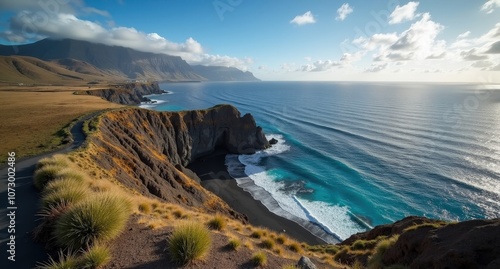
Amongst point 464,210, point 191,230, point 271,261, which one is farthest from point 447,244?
point 464,210

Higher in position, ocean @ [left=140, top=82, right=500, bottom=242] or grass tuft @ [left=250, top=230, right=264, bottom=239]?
grass tuft @ [left=250, top=230, right=264, bottom=239]

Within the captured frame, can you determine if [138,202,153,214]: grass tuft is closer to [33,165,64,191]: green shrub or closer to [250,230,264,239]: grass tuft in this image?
[33,165,64,191]: green shrub

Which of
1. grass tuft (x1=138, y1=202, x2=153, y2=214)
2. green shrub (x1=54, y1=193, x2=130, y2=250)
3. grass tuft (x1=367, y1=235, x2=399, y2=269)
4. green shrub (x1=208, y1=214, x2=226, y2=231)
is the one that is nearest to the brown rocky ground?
green shrub (x1=54, y1=193, x2=130, y2=250)

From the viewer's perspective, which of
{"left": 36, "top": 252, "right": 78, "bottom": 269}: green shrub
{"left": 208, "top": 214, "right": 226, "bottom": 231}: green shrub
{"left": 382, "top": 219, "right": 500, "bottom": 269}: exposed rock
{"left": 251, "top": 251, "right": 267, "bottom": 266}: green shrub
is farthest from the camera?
{"left": 208, "top": 214, "right": 226, "bottom": 231}: green shrub

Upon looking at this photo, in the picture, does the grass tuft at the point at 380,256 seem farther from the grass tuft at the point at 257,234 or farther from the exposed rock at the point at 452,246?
the grass tuft at the point at 257,234

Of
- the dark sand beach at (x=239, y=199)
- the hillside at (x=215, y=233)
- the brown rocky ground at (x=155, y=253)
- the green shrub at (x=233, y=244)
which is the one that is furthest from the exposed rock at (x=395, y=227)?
the dark sand beach at (x=239, y=199)

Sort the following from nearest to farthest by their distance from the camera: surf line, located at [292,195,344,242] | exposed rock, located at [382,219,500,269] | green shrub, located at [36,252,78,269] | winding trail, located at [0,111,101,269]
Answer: green shrub, located at [36,252,78,269], exposed rock, located at [382,219,500,269], winding trail, located at [0,111,101,269], surf line, located at [292,195,344,242]

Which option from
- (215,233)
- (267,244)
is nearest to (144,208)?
(215,233)

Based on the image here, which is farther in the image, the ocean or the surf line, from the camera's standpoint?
the ocean
